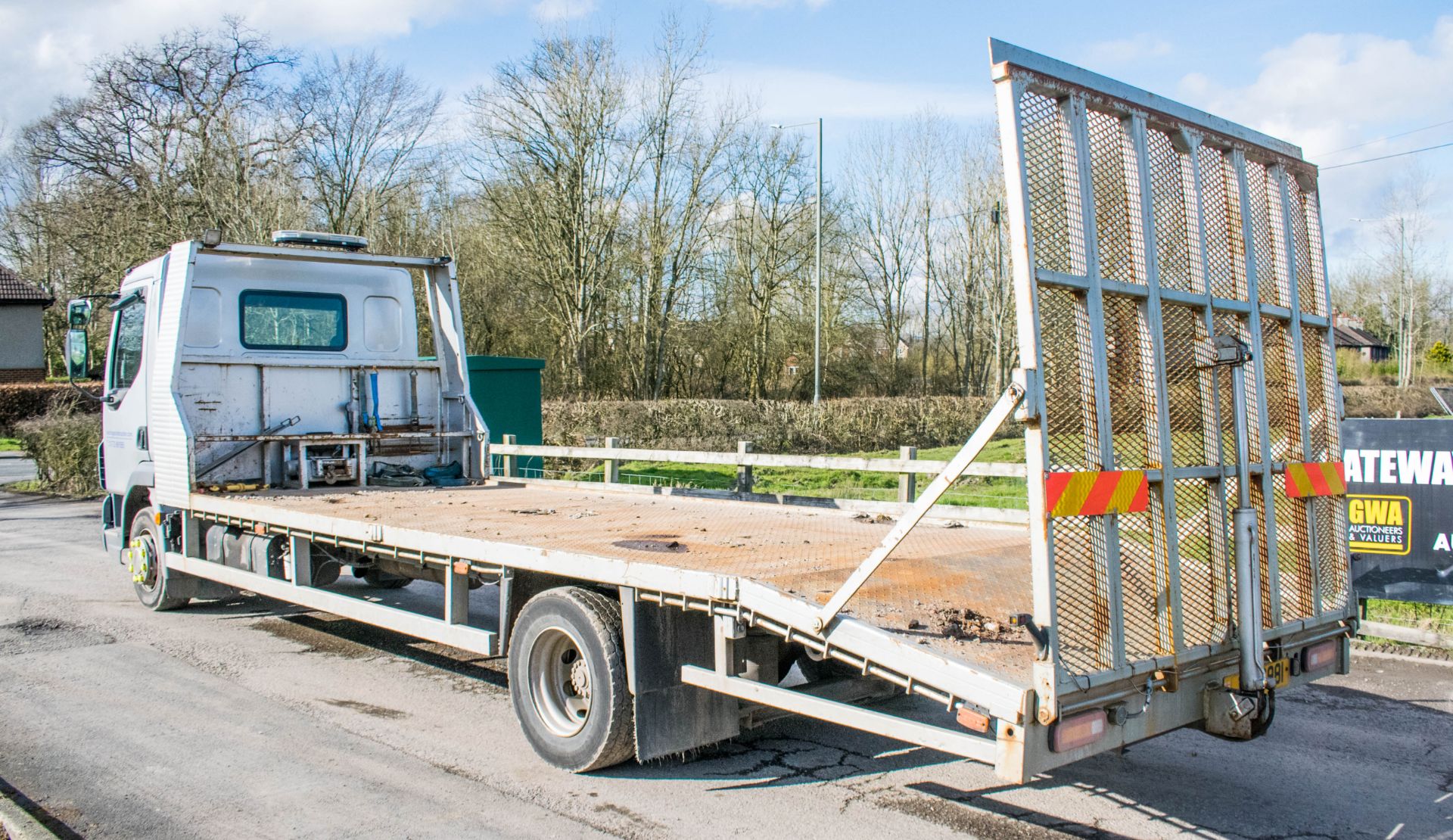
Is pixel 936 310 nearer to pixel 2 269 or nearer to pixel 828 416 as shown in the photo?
pixel 828 416

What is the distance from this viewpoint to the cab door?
9133 mm

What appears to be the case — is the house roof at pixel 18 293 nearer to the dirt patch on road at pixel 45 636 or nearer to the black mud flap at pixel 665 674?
the dirt patch on road at pixel 45 636

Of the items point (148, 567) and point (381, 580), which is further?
point (381, 580)

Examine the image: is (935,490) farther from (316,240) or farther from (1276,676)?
(316,240)

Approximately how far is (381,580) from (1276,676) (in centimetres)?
759

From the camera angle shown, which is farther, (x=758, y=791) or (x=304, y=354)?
(x=304, y=354)

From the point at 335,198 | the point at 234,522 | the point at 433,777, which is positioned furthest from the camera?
the point at 335,198

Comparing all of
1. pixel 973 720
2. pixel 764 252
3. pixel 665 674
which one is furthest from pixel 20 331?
pixel 973 720

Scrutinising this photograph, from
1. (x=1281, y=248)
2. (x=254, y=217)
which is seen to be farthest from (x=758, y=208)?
(x=1281, y=248)

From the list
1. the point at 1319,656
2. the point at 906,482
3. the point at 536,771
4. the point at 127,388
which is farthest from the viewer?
the point at 127,388

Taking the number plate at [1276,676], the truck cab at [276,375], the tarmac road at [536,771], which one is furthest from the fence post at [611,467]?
the number plate at [1276,676]

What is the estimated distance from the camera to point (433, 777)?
208 inches

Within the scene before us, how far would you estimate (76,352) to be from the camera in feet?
31.2

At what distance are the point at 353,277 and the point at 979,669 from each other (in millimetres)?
7773
